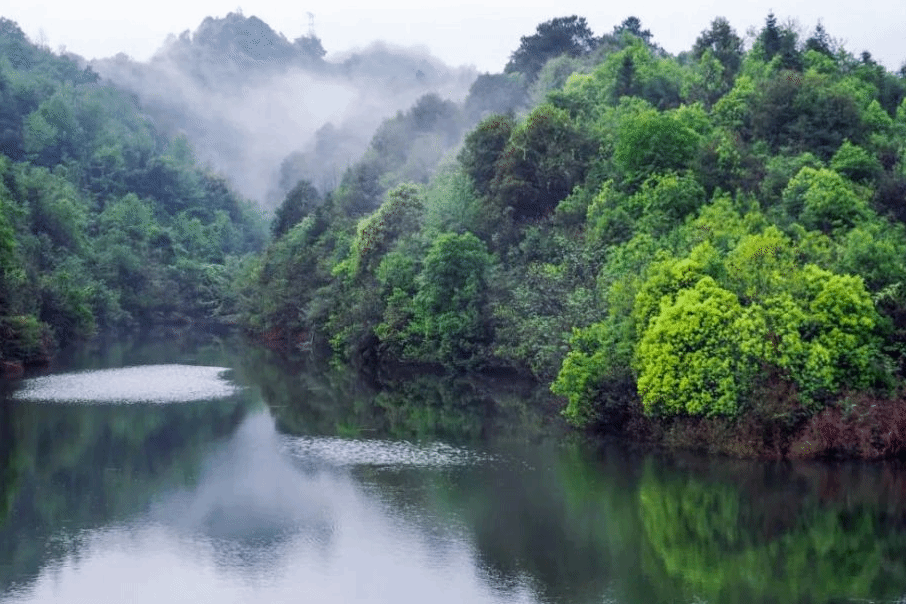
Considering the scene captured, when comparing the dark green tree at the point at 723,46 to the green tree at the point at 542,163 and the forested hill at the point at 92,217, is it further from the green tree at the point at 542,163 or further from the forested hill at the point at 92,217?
the forested hill at the point at 92,217

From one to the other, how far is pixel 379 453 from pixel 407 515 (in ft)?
28.4

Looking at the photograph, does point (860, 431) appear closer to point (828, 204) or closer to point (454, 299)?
point (828, 204)

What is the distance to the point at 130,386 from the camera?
57281 millimetres

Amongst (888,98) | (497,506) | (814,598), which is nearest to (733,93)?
(888,98)

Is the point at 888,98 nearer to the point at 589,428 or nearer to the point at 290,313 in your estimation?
the point at 589,428

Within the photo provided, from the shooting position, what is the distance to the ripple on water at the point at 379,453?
40312mm

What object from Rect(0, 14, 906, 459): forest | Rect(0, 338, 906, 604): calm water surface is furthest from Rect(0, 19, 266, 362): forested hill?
Rect(0, 338, 906, 604): calm water surface

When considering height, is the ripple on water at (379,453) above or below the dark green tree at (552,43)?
below

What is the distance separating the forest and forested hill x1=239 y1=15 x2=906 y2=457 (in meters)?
0.12

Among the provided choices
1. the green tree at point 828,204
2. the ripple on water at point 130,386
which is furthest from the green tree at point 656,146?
the ripple on water at point 130,386

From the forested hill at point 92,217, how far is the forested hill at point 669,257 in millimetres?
13747

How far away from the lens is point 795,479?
3659cm

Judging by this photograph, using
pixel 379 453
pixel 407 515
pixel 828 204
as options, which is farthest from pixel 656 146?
pixel 407 515

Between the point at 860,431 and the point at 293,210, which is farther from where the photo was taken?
the point at 293,210
